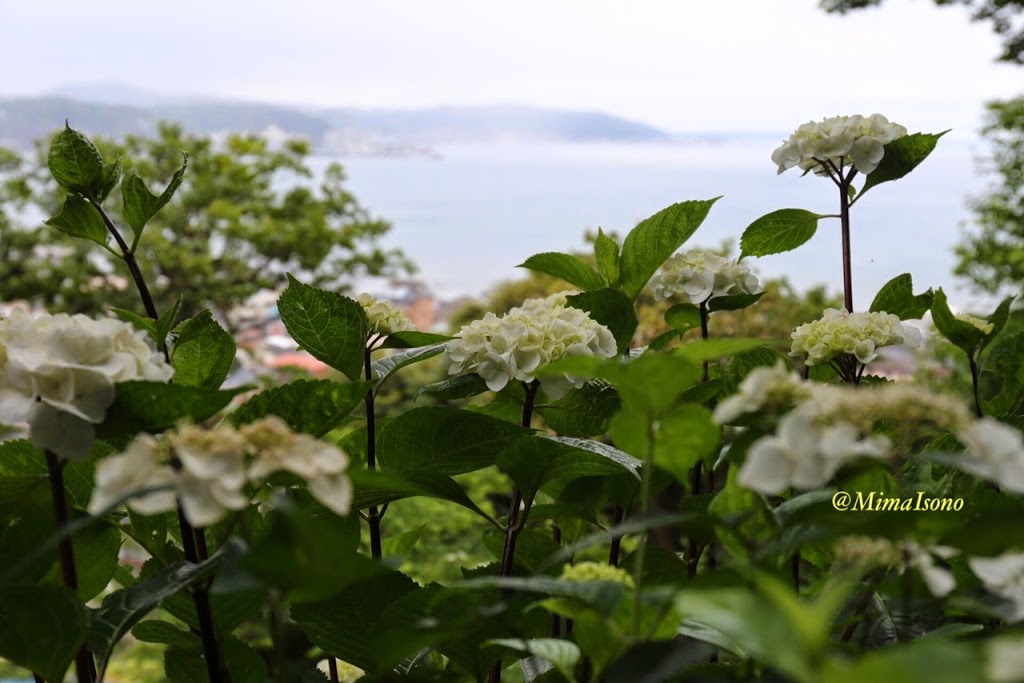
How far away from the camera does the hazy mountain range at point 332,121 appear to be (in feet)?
21.3

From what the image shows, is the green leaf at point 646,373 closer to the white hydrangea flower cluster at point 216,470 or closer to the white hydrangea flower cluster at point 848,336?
the white hydrangea flower cluster at point 216,470

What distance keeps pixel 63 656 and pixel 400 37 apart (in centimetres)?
754

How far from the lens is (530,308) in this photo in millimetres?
507

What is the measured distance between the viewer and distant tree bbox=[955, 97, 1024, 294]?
3205mm

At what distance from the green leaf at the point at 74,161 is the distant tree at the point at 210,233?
3.70 m

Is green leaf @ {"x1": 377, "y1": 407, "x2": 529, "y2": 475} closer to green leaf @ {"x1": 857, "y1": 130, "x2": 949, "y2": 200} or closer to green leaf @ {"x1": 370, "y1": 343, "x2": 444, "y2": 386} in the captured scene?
green leaf @ {"x1": 370, "y1": 343, "x2": 444, "y2": 386}

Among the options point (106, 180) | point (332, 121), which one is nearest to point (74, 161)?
point (106, 180)

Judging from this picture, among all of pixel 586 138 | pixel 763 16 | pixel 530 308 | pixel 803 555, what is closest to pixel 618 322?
pixel 530 308

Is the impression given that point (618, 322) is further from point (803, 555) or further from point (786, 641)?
point (786, 641)

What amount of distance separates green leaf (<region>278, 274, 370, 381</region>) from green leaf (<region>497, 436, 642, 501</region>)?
10 cm

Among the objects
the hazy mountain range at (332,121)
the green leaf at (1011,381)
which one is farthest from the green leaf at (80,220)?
the hazy mountain range at (332,121)

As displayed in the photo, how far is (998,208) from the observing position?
3254mm

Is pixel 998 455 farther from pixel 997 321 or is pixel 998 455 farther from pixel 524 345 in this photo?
pixel 997 321

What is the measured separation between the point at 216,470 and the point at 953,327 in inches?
16.7
